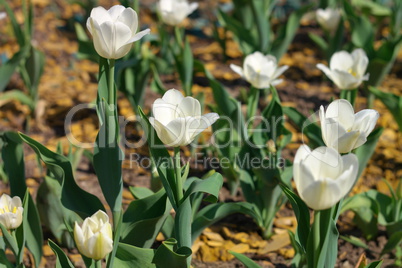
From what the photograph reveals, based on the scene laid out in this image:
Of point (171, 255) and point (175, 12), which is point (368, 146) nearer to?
point (171, 255)

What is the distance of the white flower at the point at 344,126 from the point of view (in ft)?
4.81

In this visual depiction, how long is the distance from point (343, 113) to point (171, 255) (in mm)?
582

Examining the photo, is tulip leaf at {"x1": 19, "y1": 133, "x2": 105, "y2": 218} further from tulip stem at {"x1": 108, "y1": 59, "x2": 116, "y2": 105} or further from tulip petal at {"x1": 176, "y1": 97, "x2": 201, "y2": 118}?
tulip petal at {"x1": 176, "y1": 97, "x2": 201, "y2": 118}

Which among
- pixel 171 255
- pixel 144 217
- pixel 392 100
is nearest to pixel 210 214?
pixel 144 217

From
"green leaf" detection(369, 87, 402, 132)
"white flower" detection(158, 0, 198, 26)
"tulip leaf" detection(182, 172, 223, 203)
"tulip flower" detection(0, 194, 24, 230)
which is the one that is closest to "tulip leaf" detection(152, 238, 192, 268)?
"tulip leaf" detection(182, 172, 223, 203)

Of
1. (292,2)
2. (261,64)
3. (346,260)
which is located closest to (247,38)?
(261,64)

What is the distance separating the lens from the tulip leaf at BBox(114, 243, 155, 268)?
5.33 feet

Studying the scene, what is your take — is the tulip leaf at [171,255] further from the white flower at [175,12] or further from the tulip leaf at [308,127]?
the white flower at [175,12]

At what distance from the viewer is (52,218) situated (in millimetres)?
2121

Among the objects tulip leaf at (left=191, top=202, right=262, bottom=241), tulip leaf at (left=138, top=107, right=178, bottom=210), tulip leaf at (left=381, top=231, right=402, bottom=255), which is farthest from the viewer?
tulip leaf at (left=381, top=231, right=402, bottom=255)

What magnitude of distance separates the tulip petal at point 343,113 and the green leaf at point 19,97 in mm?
1751

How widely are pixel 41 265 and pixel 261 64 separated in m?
1.16

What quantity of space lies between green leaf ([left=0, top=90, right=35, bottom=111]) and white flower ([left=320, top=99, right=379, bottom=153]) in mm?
1751

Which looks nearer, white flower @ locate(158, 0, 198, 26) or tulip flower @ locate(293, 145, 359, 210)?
tulip flower @ locate(293, 145, 359, 210)
